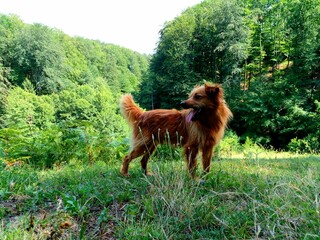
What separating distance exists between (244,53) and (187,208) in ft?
94.4

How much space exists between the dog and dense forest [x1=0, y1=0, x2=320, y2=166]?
12.9 metres

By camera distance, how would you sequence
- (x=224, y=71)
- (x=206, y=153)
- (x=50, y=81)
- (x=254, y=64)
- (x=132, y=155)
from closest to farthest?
(x=206, y=153), (x=132, y=155), (x=254, y=64), (x=224, y=71), (x=50, y=81)

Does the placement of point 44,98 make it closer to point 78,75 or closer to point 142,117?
point 78,75

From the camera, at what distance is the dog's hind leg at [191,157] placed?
345cm

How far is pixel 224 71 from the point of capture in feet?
102

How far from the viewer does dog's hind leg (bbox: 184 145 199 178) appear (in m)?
3.45

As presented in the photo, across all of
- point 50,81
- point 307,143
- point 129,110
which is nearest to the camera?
point 129,110

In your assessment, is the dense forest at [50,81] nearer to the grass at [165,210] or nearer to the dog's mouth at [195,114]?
the dog's mouth at [195,114]

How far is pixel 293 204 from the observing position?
8.04 feet

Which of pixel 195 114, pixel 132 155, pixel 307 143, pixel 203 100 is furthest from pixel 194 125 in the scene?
pixel 307 143

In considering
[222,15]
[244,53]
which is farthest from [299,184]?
[222,15]

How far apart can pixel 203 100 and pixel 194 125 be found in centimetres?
38

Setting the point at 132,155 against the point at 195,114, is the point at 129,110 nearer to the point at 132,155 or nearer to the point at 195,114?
the point at 132,155

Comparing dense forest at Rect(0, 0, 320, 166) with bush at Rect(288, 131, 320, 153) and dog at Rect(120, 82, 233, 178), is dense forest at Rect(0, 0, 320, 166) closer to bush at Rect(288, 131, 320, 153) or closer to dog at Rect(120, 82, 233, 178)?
bush at Rect(288, 131, 320, 153)
